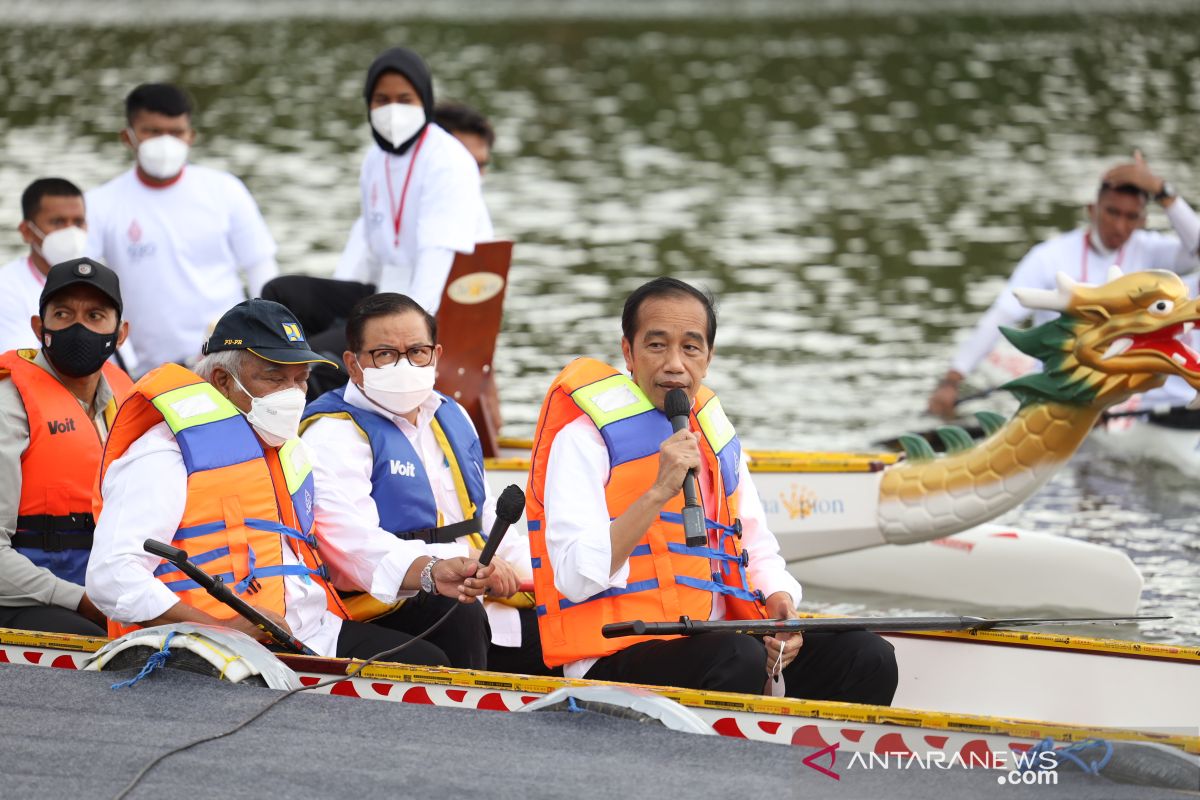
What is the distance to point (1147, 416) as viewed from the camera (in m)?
10.2

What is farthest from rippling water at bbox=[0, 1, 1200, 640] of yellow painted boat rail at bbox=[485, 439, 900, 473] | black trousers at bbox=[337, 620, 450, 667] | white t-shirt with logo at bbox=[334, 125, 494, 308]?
black trousers at bbox=[337, 620, 450, 667]

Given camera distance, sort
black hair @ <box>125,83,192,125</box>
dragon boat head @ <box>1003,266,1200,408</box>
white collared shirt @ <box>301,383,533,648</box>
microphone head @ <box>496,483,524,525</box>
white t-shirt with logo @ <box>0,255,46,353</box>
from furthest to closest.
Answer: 1. black hair @ <box>125,83,192,125</box>
2. white t-shirt with logo @ <box>0,255,46,353</box>
3. dragon boat head @ <box>1003,266,1200,408</box>
4. white collared shirt @ <box>301,383,533,648</box>
5. microphone head @ <box>496,483,524,525</box>

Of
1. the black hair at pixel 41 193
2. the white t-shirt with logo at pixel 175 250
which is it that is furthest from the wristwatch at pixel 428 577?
the white t-shirt with logo at pixel 175 250

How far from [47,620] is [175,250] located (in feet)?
11.7

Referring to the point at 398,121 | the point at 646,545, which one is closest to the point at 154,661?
the point at 646,545

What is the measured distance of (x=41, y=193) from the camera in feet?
24.7

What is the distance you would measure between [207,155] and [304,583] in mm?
16520

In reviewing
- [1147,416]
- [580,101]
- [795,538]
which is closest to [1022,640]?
[795,538]

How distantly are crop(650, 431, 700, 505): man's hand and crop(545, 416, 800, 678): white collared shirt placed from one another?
0.76 ft

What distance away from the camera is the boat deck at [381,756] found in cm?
411

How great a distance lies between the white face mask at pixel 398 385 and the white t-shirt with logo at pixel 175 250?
341 cm

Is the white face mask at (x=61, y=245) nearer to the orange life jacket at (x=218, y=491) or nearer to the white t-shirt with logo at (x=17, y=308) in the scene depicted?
the white t-shirt with logo at (x=17, y=308)

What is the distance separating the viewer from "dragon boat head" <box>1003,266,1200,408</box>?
7.02 meters

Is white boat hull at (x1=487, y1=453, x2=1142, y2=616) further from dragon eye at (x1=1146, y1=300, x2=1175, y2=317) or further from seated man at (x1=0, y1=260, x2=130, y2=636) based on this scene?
seated man at (x1=0, y1=260, x2=130, y2=636)
